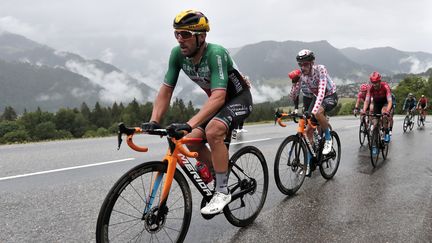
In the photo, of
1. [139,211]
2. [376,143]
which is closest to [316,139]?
[376,143]

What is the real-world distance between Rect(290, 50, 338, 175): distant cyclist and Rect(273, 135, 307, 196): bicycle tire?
0.76ft

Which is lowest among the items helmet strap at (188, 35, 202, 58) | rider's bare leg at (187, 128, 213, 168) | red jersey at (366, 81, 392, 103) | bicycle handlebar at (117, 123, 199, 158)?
rider's bare leg at (187, 128, 213, 168)

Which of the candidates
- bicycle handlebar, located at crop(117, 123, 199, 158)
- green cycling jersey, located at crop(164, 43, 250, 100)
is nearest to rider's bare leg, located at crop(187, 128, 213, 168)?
bicycle handlebar, located at crop(117, 123, 199, 158)

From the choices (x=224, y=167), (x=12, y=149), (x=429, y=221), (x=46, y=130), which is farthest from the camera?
(x=46, y=130)

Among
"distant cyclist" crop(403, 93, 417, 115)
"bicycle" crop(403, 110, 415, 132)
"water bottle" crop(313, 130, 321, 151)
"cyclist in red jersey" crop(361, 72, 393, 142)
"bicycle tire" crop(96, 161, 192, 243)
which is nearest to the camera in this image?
"bicycle tire" crop(96, 161, 192, 243)

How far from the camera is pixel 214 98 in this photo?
3.18 m

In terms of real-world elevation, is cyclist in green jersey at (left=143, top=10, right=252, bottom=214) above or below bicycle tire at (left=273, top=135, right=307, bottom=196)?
above

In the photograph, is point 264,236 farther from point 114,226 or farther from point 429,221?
point 429,221

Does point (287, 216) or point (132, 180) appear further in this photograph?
point (287, 216)

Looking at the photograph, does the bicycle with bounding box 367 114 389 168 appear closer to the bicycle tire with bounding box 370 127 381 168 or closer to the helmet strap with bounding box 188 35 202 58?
the bicycle tire with bounding box 370 127 381 168

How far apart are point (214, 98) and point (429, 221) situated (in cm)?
301

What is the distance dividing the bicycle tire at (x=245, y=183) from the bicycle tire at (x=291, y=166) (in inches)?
23.0

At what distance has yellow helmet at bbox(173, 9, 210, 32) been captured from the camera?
3.13 m

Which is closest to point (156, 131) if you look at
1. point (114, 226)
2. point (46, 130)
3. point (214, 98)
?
point (214, 98)
